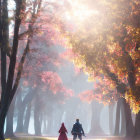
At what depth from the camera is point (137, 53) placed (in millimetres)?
15258

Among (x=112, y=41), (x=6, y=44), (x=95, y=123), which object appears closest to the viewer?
(x=112, y=41)

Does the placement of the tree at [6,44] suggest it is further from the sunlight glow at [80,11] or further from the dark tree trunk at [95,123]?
the dark tree trunk at [95,123]

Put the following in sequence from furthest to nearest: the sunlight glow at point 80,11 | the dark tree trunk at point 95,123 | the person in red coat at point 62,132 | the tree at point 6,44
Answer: the dark tree trunk at point 95,123, the sunlight glow at point 80,11, the tree at point 6,44, the person in red coat at point 62,132

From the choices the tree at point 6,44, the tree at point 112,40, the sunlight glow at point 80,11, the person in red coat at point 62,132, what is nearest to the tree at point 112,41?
the tree at point 112,40

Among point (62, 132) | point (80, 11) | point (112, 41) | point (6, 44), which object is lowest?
point (62, 132)

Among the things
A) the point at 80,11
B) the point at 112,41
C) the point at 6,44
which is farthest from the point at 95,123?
the point at 112,41

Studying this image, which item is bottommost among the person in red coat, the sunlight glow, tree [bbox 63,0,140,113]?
the person in red coat

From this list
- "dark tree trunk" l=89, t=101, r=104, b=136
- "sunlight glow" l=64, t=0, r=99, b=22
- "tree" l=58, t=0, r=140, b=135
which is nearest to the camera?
"tree" l=58, t=0, r=140, b=135

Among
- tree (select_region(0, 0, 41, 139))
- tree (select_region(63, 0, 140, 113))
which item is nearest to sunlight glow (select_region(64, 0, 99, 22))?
tree (select_region(63, 0, 140, 113))

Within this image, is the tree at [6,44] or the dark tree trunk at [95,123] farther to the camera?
the dark tree trunk at [95,123]

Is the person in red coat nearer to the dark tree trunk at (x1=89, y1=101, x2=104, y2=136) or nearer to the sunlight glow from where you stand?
the sunlight glow

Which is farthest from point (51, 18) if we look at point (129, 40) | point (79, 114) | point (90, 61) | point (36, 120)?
point (79, 114)

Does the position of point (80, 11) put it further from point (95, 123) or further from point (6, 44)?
point (95, 123)

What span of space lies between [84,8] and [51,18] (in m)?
2.45
